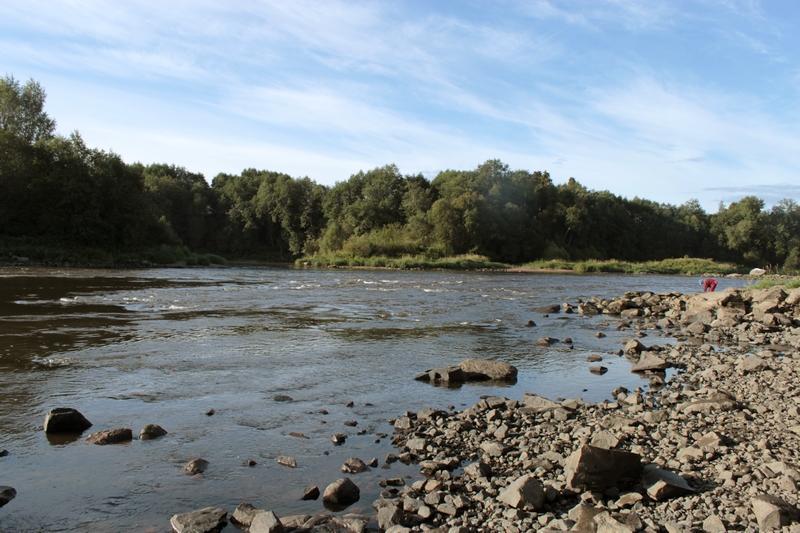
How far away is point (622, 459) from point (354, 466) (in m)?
3.76

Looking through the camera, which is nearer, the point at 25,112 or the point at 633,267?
the point at 25,112

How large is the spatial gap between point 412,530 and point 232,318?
64.6 feet

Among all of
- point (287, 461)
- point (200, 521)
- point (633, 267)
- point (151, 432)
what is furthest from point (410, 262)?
point (200, 521)

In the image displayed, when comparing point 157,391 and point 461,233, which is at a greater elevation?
point 461,233

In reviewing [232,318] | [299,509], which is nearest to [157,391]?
[299,509]

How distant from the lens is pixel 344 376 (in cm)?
1480

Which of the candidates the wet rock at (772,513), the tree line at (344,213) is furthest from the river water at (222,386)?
the tree line at (344,213)

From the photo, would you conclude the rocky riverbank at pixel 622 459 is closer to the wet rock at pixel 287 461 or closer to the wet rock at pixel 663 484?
the wet rock at pixel 663 484

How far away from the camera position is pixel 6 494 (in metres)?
7.43

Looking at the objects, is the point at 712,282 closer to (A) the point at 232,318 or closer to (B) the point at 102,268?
(A) the point at 232,318

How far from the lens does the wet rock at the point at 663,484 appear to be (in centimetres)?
711

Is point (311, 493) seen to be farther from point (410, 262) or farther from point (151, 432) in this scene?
point (410, 262)

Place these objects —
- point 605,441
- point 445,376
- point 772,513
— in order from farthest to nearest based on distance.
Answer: point 445,376
point 605,441
point 772,513

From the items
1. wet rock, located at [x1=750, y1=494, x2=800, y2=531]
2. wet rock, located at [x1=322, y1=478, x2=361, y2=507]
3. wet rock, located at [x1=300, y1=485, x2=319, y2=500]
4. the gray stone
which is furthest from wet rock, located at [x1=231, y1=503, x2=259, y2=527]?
wet rock, located at [x1=750, y1=494, x2=800, y2=531]
